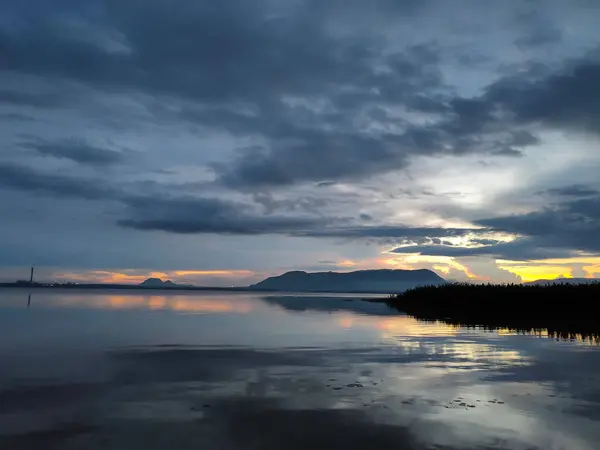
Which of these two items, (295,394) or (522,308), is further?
(522,308)

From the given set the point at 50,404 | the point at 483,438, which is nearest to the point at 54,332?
the point at 50,404

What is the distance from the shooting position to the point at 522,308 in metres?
59.2

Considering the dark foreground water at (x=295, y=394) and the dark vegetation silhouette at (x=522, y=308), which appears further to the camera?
the dark vegetation silhouette at (x=522, y=308)

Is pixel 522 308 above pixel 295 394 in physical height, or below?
above

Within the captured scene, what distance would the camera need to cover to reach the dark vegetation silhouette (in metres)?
40.8

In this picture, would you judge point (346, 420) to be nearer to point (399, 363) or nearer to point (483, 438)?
point (483, 438)

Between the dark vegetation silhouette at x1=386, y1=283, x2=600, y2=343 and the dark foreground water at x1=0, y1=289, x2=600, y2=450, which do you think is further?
the dark vegetation silhouette at x1=386, y1=283, x2=600, y2=343

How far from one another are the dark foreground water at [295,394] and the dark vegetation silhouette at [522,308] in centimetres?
1105

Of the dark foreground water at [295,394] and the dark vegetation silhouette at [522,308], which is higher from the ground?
the dark vegetation silhouette at [522,308]

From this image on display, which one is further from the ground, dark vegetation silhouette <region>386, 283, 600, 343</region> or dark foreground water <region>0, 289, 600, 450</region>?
dark vegetation silhouette <region>386, 283, 600, 343</region>

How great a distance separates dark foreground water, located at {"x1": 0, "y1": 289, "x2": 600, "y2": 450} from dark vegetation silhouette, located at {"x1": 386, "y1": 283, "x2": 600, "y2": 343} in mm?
11048

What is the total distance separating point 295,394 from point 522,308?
1942 inches

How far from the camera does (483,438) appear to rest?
466 inches

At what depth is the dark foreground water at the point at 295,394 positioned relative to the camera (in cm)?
1187
